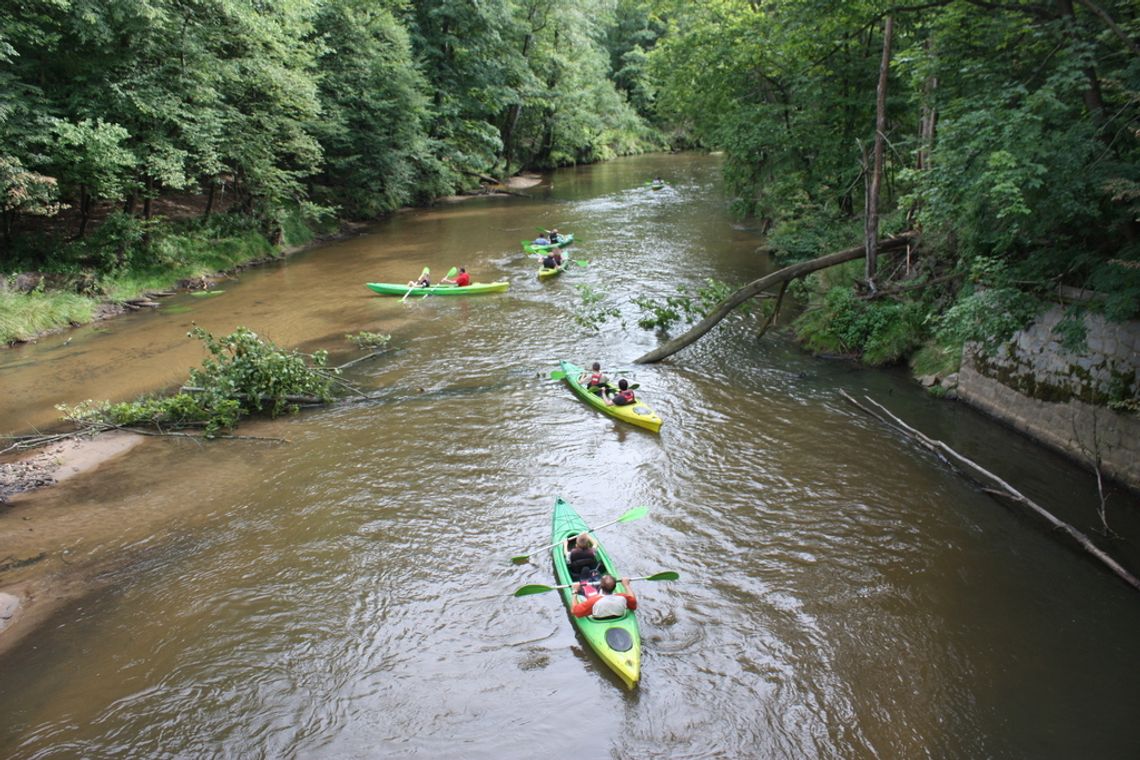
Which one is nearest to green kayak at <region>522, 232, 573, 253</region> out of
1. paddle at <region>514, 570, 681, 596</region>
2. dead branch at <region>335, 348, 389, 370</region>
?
dead branch at <region>335, 348, 389, 370</region>

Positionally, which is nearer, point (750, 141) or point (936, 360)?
point (936, 360)

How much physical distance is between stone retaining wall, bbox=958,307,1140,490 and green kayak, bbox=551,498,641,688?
5.97 m

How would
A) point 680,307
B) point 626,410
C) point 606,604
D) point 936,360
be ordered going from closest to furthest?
point 606,604, point 626,410, point 936,360, point 680,307

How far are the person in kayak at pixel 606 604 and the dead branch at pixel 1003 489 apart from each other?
471cm

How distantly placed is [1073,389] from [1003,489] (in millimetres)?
1617

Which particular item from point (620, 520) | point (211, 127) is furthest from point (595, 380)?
point (211, 127)

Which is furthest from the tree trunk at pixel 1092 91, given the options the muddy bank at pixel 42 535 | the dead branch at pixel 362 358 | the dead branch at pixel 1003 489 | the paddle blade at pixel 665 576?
the muddy bank at pixel 42 535

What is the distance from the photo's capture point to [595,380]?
11883 mm

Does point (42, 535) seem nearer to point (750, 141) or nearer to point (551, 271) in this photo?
point (551, 271)

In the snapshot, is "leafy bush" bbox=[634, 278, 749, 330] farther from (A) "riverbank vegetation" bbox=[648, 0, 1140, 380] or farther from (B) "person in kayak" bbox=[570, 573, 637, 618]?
(B) "person in kayak" bbox=[570, 573, 637, 618]

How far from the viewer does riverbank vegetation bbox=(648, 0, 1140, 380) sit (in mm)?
7441

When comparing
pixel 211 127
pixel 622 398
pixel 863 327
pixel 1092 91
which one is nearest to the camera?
pixel 1092 91

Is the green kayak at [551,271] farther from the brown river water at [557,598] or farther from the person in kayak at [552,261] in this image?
the brown river water at [557,598]

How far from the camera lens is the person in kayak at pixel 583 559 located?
7527 mm
